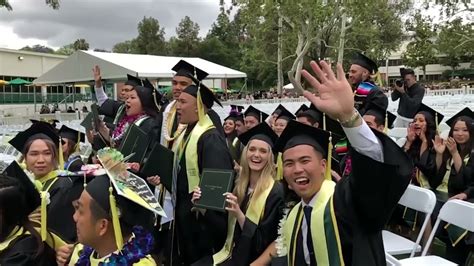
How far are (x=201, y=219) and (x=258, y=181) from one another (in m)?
0.54

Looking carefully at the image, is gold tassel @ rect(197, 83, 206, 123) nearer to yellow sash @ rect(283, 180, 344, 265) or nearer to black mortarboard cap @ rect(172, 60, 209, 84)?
black mortarboard cap @ rect(172, 60, 209, 84)

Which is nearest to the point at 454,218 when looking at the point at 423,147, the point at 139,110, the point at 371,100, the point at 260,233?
the point at 260,233

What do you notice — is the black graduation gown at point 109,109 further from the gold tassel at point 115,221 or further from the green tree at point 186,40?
the green tree at point 186,40

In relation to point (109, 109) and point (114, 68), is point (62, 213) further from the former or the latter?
point (114, 68)

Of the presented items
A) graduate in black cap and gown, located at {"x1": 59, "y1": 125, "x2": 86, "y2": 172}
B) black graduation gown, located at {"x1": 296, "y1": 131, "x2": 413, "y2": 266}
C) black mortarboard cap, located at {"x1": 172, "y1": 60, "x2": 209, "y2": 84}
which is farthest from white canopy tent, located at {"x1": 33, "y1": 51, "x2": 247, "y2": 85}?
black graduation gown, located at {"x1": 296, "y1": 131, "x2": 413, "y2": 266}

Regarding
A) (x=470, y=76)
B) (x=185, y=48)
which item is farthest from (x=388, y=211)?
(x=470, y=76)

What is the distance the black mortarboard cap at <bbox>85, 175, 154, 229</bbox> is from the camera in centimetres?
226

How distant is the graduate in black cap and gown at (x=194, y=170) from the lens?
3.78 metres

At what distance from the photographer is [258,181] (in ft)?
12.2

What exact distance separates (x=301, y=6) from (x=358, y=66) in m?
14.3

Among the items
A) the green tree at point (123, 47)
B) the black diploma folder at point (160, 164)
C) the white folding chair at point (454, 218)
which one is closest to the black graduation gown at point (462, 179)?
the white folding chair at point (454, 218)

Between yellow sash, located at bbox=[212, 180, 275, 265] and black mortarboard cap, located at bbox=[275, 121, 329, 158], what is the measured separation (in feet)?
4.04

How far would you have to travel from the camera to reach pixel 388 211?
6.32 ft

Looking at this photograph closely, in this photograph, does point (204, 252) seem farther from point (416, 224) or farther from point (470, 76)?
point (470, 76)
